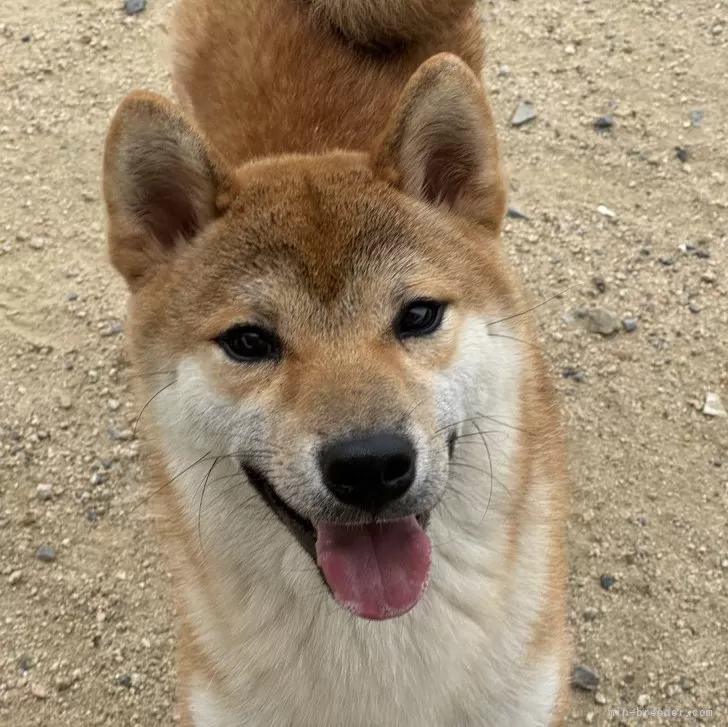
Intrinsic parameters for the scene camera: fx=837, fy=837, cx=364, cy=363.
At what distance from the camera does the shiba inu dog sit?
177cm

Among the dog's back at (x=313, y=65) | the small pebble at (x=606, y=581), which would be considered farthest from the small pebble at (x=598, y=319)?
the dog's back at (x=313, y=65)

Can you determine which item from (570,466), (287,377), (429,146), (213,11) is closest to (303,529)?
(287,377)

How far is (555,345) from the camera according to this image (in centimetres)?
364

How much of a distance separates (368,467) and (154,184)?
3.29 feet

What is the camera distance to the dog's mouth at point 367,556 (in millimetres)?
1798

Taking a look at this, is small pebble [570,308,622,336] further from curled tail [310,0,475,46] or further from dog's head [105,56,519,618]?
dog's head [105,56,519,618]

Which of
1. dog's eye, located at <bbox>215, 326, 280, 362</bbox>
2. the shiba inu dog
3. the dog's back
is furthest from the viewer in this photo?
the dog's back

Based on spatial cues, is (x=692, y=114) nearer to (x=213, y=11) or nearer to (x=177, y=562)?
(x=213, y=11)

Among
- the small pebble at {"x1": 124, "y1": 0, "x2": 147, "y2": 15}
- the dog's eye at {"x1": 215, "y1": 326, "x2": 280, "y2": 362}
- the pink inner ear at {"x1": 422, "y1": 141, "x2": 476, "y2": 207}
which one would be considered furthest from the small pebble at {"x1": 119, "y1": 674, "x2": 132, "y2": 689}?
the small pebble at {"x1": 124, "y1": 0, "x2": 147, "y2": 15}

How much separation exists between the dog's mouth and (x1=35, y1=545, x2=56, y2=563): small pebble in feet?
5.61

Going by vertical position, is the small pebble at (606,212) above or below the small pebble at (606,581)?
above

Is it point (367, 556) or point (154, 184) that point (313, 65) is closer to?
point (154, 184)

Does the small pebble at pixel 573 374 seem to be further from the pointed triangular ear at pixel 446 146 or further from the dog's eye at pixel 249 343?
the dog's eye at pixel 249 343

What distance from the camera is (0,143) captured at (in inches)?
178
